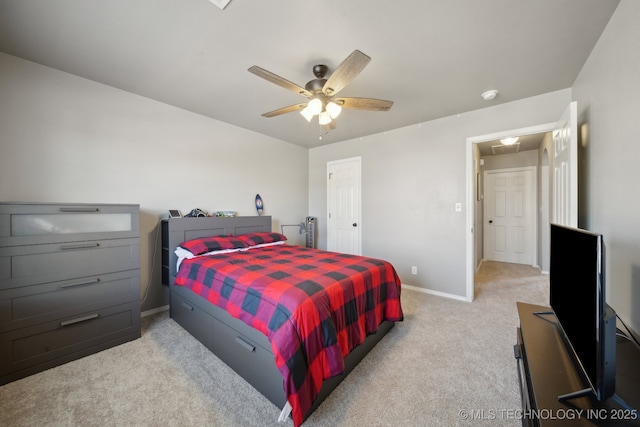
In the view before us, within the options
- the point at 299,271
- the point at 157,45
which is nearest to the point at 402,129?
the point at 299,271

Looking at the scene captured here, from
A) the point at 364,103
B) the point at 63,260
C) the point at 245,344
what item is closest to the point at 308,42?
the point at 364,103

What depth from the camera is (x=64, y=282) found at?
189cm

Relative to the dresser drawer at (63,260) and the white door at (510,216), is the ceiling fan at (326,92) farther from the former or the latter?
Result: the white door at (510,216)

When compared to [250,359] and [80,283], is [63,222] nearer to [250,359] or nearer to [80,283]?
[80,283]

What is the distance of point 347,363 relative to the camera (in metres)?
1.72

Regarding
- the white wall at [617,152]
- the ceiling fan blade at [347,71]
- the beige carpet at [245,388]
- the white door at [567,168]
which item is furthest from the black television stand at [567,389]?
the ceiling fan blade at [347,71]

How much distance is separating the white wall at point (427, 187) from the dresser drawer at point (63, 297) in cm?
317

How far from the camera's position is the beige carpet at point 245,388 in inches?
54.4

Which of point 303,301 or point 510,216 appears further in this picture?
point 510,216

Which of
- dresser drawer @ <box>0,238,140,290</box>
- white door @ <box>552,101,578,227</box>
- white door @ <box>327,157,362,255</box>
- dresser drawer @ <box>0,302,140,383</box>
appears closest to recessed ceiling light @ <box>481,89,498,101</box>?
white door @ <box>552,101,578,227</box>

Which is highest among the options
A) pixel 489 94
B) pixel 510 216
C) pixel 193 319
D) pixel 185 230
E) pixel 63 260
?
pixel 489 94

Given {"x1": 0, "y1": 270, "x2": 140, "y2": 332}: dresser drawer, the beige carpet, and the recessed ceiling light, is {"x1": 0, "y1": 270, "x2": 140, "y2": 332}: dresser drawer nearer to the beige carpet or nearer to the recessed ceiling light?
the beige carpet

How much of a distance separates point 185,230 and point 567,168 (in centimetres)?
368

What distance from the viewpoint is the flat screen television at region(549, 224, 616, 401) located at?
2.47ft
